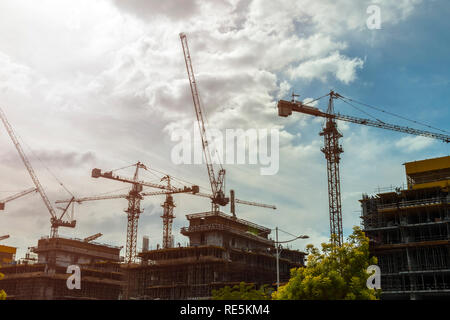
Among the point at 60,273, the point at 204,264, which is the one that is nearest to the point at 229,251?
the point at 204,264

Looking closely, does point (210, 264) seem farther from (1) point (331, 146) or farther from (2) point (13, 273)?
(2) point (13, 273)

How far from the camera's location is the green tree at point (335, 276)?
50719 mm

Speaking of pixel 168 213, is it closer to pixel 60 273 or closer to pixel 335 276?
pixel 60 273

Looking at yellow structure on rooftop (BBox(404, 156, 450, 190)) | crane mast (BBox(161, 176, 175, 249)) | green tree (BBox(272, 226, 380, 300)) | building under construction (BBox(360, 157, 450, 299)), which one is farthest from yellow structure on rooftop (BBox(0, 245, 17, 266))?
green tree (BBox(272, 226, 380, 300))

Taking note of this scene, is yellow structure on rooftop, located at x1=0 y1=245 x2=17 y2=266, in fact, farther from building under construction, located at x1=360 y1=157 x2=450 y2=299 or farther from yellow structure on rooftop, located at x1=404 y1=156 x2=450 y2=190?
yellow structure on rooftop, located at x1=404 y1=156 x2=450 y2=190

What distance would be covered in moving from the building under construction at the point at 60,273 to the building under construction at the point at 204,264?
1063 inches

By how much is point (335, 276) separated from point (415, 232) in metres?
67.0

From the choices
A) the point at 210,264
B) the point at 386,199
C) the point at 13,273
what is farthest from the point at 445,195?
the point at 13,273

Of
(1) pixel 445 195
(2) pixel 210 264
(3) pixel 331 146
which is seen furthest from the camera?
(3) pixel 331 146

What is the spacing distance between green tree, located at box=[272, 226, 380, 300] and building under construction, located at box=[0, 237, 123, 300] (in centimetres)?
12311

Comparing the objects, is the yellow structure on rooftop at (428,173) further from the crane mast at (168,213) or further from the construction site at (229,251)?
the crane mast at (168,213)

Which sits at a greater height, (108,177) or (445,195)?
(108,177)
